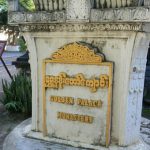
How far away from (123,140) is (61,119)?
79 centimetres

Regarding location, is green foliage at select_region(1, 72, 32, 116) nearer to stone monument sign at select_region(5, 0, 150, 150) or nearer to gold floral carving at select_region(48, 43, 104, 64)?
stone monument sign at select_region(5, 0, 150, 150)

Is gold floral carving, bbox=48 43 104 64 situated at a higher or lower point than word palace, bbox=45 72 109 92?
higher

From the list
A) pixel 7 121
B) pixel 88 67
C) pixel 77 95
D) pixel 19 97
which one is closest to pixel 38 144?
pixel 77 95

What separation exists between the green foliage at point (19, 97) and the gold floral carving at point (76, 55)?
7.91ft

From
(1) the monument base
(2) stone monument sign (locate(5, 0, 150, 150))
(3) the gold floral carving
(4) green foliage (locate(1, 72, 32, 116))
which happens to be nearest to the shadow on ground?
(4) green foliage (locate(1, 72, 32, 116))

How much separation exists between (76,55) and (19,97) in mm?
2886

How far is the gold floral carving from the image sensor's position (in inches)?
156

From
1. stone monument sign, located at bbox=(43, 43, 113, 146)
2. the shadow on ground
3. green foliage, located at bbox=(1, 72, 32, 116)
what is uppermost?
stone monument sign, located at bbox=(43, 43, 113, 146)

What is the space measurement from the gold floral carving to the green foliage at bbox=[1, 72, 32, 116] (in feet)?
7.91

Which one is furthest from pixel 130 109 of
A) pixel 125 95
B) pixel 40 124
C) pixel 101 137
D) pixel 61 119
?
pixel 40 124

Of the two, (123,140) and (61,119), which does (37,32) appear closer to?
(61,119)

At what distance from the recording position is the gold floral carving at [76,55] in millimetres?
3965

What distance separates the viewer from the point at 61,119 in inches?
170

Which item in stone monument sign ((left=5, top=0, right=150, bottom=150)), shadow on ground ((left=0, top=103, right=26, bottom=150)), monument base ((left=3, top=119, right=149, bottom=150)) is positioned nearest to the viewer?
stone monument sign ((left=5, top=0, right=150, bottom=150))
